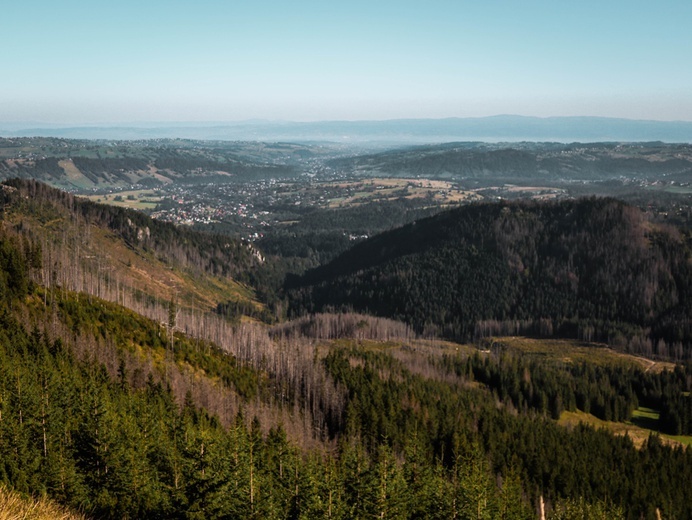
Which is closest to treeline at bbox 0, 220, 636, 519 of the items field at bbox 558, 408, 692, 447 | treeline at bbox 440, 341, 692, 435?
field at bbox 558, 408, 692, 447

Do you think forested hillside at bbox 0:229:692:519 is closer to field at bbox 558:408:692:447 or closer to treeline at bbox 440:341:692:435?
treeline at bbox 440:341:692:435

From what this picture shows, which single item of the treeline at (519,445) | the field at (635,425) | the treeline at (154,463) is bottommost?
the field at (635,425)

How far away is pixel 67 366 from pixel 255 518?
46.1 metres

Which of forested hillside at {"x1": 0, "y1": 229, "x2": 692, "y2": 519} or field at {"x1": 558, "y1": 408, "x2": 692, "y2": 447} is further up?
forested hillside at {"x1": 0, "y1": 229, "x2": 692, "y2": 519}

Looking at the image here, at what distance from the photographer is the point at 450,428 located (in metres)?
108

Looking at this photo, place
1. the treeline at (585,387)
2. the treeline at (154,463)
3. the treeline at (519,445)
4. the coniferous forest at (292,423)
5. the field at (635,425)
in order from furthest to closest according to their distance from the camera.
Result: the treeline at (585,387)
the field at (635,425)
the treeline at (519,445)
the coniferous forest at (292,423)
the treeline at (154,463)

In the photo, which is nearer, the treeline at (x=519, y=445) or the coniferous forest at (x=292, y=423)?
the coniferous forest at (x=292, y=423)

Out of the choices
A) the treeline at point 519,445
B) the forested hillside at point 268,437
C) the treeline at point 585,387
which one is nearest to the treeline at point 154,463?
the forested hillside at point 268,437

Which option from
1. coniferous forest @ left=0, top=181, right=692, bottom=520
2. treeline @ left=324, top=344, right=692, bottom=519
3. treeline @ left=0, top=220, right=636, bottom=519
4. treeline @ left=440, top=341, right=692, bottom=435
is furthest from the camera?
treeline @ left=440, top=341, right=692, bottom=435

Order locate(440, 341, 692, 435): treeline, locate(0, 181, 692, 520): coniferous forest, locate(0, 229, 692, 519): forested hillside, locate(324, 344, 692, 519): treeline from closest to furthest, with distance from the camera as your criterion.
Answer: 1. locate(0, 229, 692, 519): forested hillside
2. locate(0, 181, 692, 520): coniferous forest
3. locate(324, 344, 692, 519): treeline
4. locate(440, 341, 692, 435): treeline

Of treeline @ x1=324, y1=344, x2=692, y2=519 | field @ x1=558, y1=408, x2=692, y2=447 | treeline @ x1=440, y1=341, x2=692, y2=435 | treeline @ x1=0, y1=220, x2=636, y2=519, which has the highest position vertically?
treeline @ x1=0, y1=220, x2=636, y2=519

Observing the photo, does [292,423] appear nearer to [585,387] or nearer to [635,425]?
[585,387]

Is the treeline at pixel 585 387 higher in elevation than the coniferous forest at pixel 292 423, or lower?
lower

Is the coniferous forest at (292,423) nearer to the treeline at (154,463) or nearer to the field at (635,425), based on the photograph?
the treeline at (154,463)
